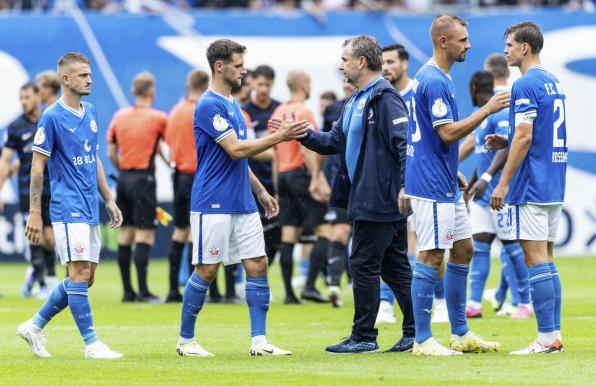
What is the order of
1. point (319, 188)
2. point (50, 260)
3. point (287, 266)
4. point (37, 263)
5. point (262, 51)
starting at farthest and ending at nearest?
point (262, 51)
point (50, 260)
point (37, 263)
point (287, 266)
point (319, 188)

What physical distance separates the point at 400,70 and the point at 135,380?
16.6 ft

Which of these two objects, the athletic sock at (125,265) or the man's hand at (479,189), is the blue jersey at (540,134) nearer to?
the man's hand at (479,189)

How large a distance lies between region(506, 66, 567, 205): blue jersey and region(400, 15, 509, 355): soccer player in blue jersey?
465 millimetres

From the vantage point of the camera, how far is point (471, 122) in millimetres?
8938

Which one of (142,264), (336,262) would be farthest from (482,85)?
(142,264)

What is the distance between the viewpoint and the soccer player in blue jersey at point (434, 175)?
919 cm

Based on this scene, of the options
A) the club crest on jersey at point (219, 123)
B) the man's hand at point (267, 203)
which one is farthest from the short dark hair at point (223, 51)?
the man's hand at point (267, 203)

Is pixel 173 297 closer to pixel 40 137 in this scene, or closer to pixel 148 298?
pixel 148 298

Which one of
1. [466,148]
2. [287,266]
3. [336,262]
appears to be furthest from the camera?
[287,266]

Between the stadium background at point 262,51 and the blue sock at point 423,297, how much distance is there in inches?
509

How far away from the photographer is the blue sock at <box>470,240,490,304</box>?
42.1 ft

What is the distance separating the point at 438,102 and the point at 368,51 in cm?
74

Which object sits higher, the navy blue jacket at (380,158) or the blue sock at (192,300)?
the navy blue jacket at (380,158)

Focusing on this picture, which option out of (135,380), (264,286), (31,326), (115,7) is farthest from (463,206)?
(115,7)
